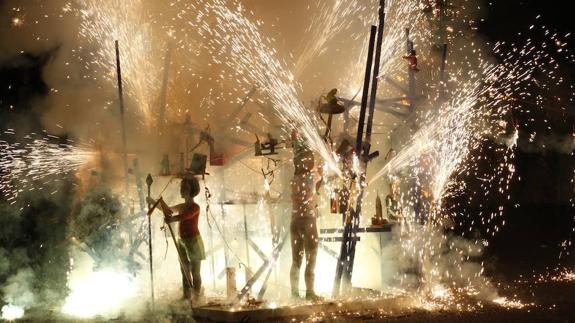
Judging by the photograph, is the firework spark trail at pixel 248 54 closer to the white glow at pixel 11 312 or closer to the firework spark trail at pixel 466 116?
the firework spark trail at pixel 466 116

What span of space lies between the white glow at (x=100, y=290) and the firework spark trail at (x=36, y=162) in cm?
189

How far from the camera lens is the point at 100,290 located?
A: 341 inches

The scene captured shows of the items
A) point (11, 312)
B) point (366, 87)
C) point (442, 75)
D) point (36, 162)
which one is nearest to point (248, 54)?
point (366, 87)

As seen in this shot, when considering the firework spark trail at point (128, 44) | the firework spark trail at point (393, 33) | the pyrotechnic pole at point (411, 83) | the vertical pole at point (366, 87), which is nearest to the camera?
the vertical pole at point (366, 87)

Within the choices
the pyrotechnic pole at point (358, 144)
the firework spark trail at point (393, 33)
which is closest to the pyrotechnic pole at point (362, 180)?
the pyrotechnic pole at point (358, 144)

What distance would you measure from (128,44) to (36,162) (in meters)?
2.79

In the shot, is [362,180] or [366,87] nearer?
[366,87]

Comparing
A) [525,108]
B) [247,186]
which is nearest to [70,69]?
[247,186]

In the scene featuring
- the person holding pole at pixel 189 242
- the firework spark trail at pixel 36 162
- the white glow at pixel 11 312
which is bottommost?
the white glow at pixel 11 312

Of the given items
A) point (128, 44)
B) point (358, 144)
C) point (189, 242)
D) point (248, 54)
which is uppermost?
point (128, 44)

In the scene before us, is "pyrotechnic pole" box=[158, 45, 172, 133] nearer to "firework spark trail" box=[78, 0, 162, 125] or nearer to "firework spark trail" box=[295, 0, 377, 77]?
"firework spark trail" box=[78, 0, 162, 125]

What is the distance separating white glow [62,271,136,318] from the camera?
26.3 ft

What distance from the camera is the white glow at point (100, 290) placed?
Result: 8.03 m

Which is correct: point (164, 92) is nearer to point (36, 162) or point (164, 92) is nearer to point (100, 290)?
point (36, 162)
